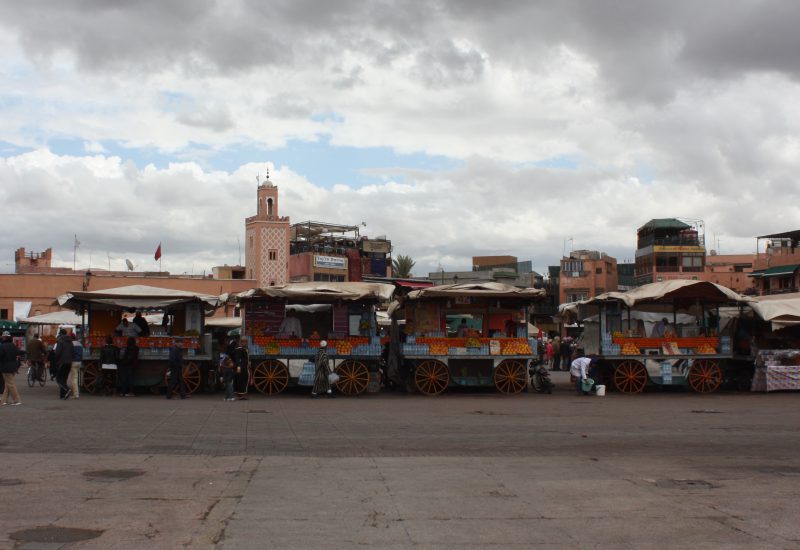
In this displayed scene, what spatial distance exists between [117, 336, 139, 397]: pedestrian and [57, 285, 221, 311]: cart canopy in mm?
1157

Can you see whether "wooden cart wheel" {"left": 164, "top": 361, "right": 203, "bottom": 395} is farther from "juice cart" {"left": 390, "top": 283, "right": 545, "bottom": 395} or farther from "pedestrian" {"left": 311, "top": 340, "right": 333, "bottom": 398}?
"juice cart" {"left": 390, "top": 283, "right": 545, "bottom": 395}

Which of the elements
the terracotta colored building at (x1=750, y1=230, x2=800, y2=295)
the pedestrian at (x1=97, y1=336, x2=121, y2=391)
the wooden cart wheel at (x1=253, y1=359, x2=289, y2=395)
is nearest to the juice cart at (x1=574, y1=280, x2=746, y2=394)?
the wooden cart wheel at (x1=253, y1=359, x2=289, y2=395)

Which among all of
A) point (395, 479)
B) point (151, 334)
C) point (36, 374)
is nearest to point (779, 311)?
point (151, 334)

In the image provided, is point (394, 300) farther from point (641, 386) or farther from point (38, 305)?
point (38, 305)

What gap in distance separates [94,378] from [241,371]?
432 centimetres

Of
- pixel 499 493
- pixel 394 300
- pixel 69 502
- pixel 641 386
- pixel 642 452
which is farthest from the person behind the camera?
pixel 394 300

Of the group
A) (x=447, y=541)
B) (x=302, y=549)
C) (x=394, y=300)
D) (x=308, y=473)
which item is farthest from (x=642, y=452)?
(x=394, y=300)

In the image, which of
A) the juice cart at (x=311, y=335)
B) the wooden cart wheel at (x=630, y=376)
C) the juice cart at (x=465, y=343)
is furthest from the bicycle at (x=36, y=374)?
the wooden cart wheel at (x=630, y=376)

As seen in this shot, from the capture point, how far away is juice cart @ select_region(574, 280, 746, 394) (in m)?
26.0

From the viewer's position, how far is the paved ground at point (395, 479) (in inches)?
305

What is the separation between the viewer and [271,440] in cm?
1442

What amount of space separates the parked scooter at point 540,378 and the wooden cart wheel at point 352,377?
5499 millimetres

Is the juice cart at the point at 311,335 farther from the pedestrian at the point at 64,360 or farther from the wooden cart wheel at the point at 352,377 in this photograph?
the pedestrian at the point at 64,360

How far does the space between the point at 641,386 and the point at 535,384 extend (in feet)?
10.8
